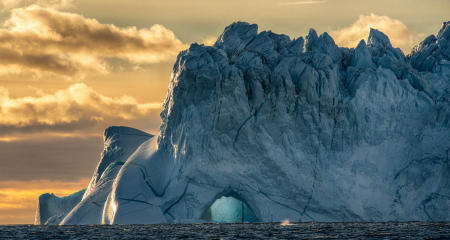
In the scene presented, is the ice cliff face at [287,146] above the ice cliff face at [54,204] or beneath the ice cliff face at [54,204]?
above

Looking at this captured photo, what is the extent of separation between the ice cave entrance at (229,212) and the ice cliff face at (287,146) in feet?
4.37

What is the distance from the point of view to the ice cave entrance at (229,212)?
48.0 meters

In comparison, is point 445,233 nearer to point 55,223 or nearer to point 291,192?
point 291,192

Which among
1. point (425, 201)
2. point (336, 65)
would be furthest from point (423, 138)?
point (336, 65)

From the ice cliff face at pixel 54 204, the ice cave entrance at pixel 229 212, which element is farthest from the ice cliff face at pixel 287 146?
the ice cliff face at pixel 54 204

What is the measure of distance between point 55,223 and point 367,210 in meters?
28.2

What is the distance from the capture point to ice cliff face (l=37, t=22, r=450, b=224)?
4641 cm

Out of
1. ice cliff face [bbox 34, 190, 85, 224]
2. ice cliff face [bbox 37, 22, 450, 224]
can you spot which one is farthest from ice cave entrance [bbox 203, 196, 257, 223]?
ice cliff face [bbox 34, 190, 85, 224]

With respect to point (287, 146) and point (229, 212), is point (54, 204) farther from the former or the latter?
point (287, 146)

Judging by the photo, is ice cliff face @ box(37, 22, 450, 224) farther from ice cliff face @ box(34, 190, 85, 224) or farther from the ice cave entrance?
ice cliff face @ box(34, 190, 85, 224)

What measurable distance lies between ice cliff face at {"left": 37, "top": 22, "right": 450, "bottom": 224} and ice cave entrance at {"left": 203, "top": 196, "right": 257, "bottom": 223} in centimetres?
133

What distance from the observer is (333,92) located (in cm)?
5006

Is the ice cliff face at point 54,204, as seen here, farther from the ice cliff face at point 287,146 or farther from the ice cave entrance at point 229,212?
the ice cave entrance at point 229,212

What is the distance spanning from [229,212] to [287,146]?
22.9 ft
